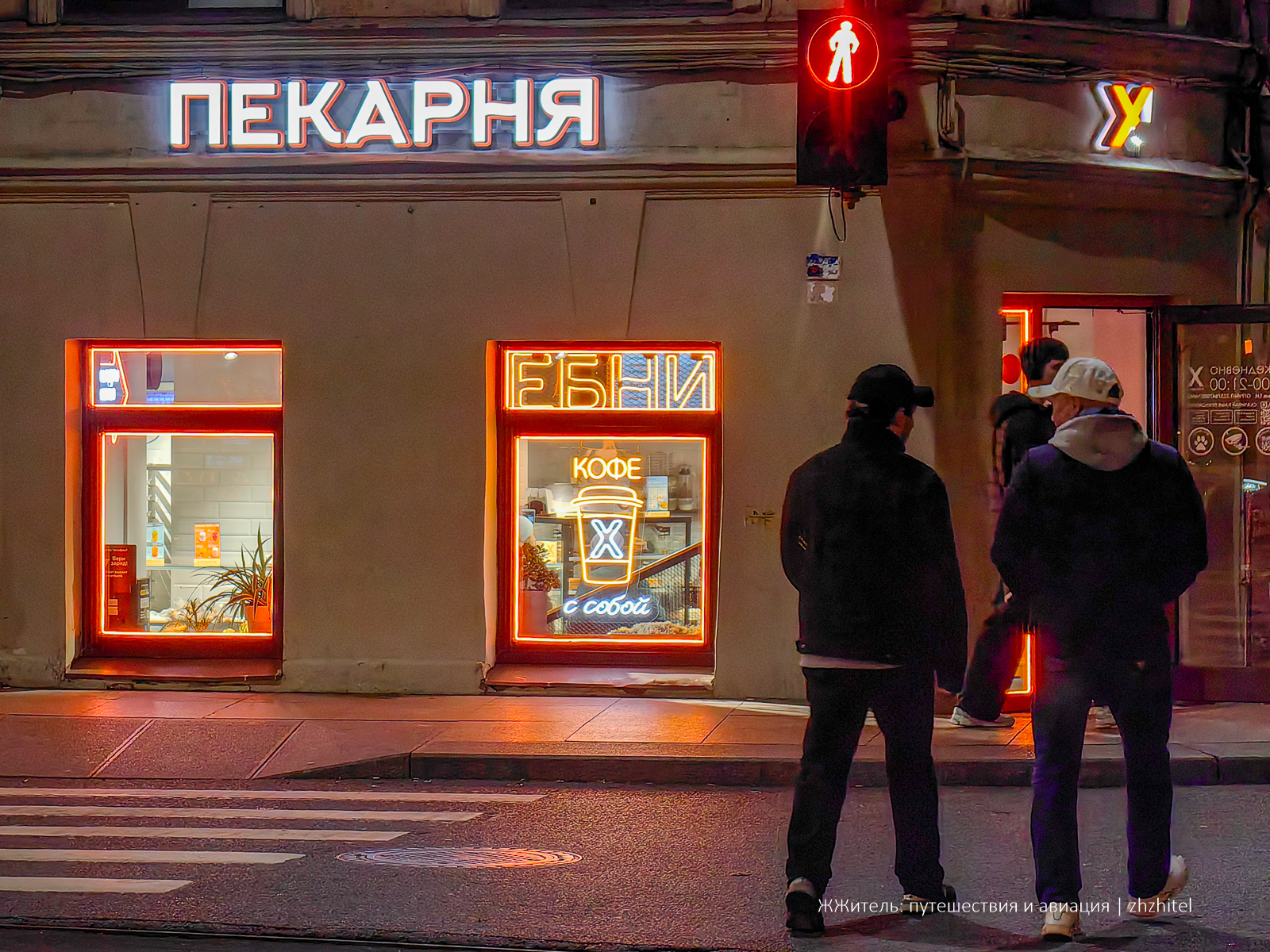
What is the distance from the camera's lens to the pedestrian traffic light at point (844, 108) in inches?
317

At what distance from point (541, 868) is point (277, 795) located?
2.25 m

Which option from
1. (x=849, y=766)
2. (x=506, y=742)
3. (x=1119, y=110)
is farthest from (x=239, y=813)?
(x=1119, y=110)

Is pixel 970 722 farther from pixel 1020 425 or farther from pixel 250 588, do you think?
pixel 250 588

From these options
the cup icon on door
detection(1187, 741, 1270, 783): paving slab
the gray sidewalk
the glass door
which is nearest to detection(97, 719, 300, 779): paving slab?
the gray sidewalk

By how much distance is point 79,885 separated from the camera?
18.0ft

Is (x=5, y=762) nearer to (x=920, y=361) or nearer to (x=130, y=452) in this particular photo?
(x=130, y=452)

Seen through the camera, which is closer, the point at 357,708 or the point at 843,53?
the point at 843,53

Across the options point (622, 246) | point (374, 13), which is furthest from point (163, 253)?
point (622, 246)

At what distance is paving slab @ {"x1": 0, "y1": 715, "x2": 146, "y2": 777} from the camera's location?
7.97 meters

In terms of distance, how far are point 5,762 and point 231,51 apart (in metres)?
5.16

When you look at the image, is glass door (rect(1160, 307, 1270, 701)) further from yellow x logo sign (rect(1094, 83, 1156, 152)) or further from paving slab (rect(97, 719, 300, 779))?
paving slab (rect(97, 719, 300, 779))

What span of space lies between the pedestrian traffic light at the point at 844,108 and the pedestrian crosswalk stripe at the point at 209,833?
4.37 meters

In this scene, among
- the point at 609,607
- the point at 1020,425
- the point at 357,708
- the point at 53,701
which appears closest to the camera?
the point at 1020,425

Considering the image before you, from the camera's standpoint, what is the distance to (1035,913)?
5.15 meters
